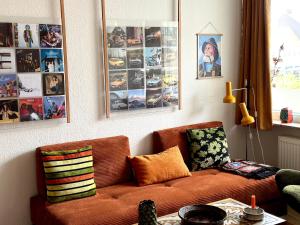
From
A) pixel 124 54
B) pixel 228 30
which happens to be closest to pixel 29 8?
pixel 124 54

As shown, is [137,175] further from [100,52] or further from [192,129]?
[100,52]

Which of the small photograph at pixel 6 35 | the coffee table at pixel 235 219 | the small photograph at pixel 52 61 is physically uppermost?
the small photograph at pixel 6 35

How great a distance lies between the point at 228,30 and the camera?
385cm

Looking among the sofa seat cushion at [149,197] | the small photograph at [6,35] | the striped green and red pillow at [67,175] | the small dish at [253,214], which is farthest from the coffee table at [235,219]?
the small photograph at [6,35]

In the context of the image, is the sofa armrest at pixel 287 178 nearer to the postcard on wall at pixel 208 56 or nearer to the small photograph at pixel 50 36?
the postcard on wall at pixel 208 56

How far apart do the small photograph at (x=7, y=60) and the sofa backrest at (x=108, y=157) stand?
626 millimetres

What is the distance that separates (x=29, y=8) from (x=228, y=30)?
2.01 metres

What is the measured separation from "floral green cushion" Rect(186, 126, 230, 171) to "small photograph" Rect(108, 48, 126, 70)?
2.87ft

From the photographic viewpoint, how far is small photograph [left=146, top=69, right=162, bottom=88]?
3334 mm

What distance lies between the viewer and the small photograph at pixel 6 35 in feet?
8.68

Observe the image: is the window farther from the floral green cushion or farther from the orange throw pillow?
the orange throw pillow

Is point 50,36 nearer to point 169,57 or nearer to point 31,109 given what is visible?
point 31,109

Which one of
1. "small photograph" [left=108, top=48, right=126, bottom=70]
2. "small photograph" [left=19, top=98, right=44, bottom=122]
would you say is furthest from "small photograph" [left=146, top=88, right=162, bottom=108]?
"small photograph" [left=19, top=98, right=44, bottom=122]

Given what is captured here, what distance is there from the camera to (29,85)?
278 cm
